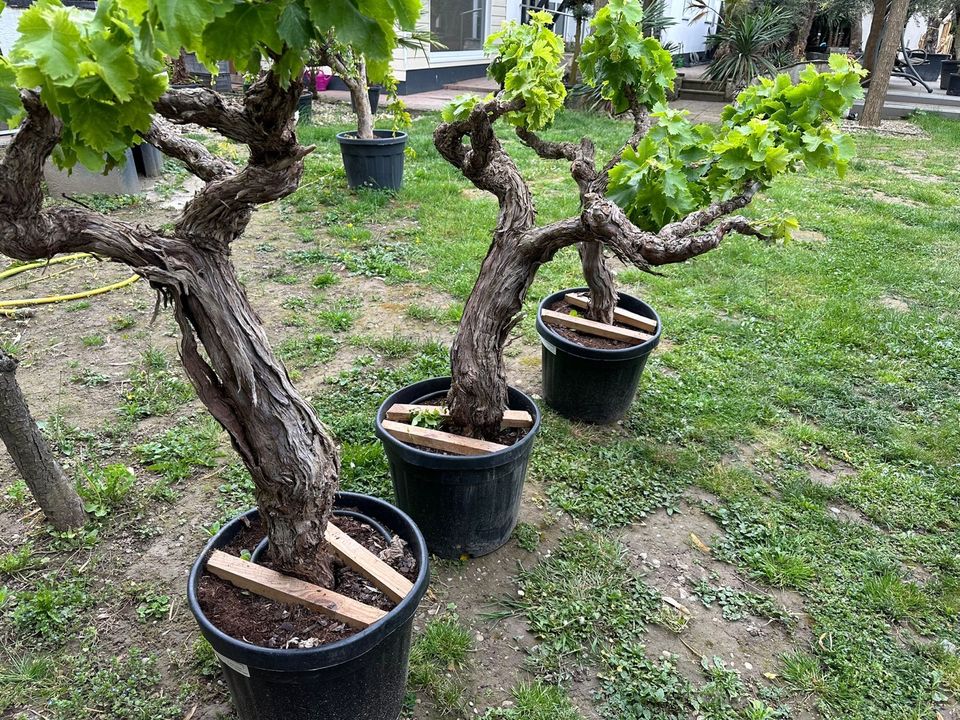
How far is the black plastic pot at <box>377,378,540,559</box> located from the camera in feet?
8.43

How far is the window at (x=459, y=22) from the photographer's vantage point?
43.1 feet

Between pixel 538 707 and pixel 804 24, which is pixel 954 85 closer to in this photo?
pixel 804 24

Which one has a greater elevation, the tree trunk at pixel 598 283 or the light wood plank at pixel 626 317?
the tree trunk at pixel 598 283

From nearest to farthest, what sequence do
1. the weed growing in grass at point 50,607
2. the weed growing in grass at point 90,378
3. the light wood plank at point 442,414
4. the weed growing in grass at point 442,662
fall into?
the weed growing in grass at point 442,662 < the weed growing in grass at point 50,607 < the light wood plank at point 442,414 < the weed growing in grass at point 90,378

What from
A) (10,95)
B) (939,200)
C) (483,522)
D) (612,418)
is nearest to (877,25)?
(939,200)

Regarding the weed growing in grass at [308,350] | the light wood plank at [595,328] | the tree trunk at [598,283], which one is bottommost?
the weed growing in grass at [308,350]

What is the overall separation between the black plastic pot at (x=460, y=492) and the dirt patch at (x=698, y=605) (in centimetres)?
63

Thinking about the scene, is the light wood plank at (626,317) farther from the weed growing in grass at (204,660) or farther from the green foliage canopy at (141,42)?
the green foliage canopy at (141,42)

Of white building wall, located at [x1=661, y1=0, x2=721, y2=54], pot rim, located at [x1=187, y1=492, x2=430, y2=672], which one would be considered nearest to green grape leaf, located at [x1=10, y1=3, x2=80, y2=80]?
pot rim, located at [x1=187, y1=492, x2=430, y2=672]

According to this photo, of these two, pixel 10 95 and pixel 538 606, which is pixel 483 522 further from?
pixel 10 95

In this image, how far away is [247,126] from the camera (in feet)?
4.57

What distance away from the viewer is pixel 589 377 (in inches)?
138

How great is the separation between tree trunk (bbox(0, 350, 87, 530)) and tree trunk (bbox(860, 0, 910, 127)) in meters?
11.9

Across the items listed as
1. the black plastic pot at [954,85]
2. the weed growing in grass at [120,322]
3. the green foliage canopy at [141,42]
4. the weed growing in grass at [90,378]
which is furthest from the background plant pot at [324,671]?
the black plastic pot at [954,85]
